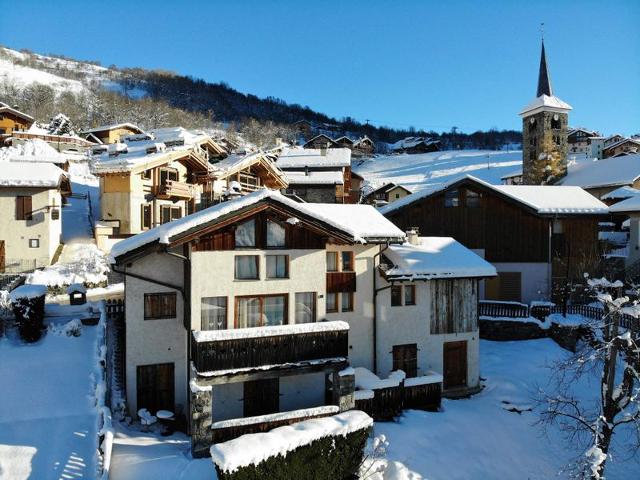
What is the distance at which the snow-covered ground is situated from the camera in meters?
12.3

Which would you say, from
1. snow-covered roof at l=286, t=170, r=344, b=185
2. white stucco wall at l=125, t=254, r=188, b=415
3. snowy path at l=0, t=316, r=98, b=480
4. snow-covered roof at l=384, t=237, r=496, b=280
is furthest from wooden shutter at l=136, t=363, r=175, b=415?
snow-covered roof at l=286, t=170, r=344, b=185

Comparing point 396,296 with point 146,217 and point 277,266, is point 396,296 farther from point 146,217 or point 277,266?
point 146,217

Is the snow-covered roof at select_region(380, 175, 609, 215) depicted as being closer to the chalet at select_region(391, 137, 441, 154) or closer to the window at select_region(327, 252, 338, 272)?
the window at select_region(327, 252, 338, 272)

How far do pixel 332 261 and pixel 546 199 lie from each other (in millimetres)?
20720

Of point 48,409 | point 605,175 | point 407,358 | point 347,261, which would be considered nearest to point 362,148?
point 605,175

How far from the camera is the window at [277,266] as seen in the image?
1567 cm

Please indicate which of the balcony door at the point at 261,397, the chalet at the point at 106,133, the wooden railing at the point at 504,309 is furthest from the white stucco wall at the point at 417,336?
the chalet at the point at 106,133

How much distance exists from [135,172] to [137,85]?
130100 mm

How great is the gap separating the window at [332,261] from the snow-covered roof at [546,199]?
1086 cm

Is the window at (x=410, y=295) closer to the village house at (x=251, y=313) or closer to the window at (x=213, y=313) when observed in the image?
the village house at (x=251, y=313)

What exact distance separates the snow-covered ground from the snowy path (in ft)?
3.80

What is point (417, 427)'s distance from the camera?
15.6m

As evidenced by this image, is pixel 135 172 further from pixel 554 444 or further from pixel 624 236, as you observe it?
pixel 624 236

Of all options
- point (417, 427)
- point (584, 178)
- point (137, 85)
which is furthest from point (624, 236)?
point (137, 85)
